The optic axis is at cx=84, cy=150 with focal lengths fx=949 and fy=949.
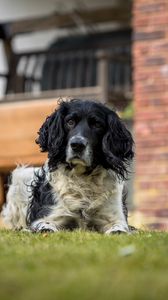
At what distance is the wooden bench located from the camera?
1265 centimetres

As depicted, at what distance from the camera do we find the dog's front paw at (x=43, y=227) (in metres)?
6.77

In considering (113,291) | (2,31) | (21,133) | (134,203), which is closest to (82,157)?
(113,291)

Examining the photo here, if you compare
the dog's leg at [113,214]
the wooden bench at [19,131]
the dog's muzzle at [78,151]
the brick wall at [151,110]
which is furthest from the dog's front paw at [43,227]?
the wooden bench at [19,131]

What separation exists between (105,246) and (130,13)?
8.92 metres

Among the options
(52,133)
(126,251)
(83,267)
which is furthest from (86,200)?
(83,267)

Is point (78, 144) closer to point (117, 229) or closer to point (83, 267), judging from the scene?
point (117, 229)

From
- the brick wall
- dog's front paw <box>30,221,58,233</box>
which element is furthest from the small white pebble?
the brick wall

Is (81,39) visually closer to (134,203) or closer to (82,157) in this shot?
(134,203)

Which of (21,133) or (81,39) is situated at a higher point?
(81,39)

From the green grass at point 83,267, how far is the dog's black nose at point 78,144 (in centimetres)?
86

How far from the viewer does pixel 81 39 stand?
48.3ft

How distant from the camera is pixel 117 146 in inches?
281

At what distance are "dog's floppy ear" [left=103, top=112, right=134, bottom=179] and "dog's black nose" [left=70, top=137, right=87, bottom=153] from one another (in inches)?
12.4

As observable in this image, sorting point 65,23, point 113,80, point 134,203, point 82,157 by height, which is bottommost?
point 134,203
